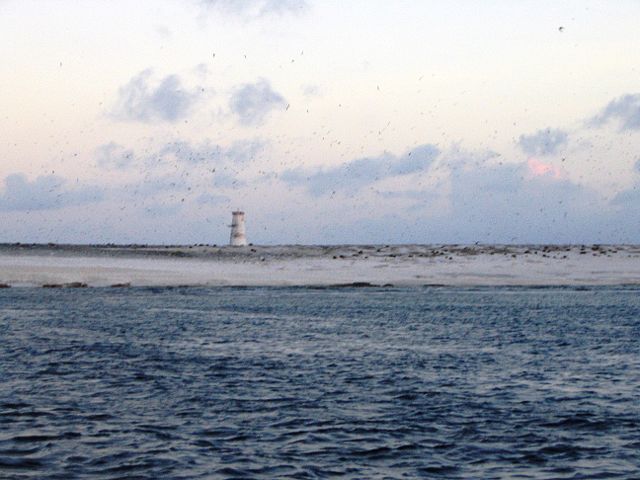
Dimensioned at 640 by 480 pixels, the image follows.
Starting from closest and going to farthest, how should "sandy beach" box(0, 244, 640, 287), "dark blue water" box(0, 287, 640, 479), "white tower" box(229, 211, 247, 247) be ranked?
"dark blue water" box(0, 287, 640, 479), "sandy beach" box(0, 244, 640, 287), "white tower" box(229, 211, 247, 247)

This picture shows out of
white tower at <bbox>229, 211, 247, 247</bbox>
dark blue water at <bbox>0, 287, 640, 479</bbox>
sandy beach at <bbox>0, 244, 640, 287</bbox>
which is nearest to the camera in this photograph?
dark blue water at <bbox>0, 287, 640, 479</bbox>

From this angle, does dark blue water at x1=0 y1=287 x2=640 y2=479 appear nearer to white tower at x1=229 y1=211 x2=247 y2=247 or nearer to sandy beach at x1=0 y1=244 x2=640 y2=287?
sandy beach at x1=0 y1=244 x2=640 y2=287

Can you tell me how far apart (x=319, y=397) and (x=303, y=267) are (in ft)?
236

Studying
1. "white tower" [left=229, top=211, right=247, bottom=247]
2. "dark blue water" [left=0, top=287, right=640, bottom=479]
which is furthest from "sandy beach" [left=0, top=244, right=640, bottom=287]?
"dark blue water" [left=0, top=287, right=640, bottom=479]

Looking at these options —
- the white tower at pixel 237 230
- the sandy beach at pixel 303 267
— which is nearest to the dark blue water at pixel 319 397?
the sandy beach at pixel 303 267

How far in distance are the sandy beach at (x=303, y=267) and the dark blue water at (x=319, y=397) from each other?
35.4 metres

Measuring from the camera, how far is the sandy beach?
79125 millimetres

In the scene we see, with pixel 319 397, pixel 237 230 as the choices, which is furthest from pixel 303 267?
pixel 319 397

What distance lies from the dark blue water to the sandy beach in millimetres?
35410

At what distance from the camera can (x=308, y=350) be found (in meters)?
31.0

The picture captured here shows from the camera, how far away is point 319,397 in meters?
21.5

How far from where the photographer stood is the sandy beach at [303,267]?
260 ft

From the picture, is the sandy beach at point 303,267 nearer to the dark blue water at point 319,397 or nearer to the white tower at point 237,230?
the white tower at point 237,230

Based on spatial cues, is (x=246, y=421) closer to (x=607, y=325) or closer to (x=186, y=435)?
(x=186, y=435)
